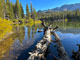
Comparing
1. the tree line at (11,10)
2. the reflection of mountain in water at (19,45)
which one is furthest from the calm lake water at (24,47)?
the tree line at (11,10)

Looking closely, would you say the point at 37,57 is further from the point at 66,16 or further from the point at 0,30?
the point at 66,16

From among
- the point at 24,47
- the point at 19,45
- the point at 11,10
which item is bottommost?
the point at 24,47

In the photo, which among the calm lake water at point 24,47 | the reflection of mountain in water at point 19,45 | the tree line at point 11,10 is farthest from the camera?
the tree line at point 11,10

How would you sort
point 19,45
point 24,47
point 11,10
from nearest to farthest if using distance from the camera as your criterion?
point 24,47 < point 19,45 < point 11,10

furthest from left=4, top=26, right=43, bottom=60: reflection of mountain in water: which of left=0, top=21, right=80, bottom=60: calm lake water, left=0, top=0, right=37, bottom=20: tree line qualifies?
left=0, top=0, right=37, bottom=20: tree line

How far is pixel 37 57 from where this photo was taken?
668cm

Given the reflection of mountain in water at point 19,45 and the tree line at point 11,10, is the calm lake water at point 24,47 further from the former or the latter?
the tree line at point 11,10

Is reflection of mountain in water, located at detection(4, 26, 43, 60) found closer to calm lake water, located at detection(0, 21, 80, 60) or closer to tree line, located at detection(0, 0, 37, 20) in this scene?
calm lake water, located at detection(0, 21, 80, 60)

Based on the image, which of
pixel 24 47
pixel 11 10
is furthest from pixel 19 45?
pixel 11 10

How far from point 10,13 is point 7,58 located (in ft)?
154

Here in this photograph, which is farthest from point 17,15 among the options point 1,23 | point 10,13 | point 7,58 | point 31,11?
point 7,58

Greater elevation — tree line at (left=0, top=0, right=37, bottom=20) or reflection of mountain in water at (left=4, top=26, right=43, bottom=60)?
tree line at (left=0, top=0, right=37, bottom=20)

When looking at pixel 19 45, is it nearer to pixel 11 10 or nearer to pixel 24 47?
pixel 24 47

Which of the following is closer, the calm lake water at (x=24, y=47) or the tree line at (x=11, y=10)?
the calm lake water at (x=24, y=47)
